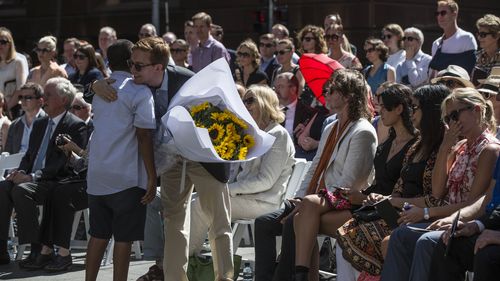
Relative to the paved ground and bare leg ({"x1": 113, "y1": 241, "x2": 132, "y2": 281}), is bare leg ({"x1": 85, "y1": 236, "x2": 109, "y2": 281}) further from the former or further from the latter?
the paved ground

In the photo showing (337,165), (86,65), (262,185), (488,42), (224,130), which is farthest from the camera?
(86,65)

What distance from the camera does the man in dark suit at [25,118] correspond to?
38.6 ft

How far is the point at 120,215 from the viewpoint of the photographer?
324 inches

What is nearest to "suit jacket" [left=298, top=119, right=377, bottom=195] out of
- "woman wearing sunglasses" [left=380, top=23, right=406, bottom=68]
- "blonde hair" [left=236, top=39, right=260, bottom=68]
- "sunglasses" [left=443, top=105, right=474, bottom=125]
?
"sunglasses" [left=443, top=105, right=474, bottom=125]

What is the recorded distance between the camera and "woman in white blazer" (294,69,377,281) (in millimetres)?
8219

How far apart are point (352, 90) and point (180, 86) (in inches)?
52.2

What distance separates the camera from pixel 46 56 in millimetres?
Result: 14664

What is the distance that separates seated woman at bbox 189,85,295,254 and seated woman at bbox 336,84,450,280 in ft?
4.92

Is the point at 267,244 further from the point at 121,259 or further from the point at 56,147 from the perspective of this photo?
the point at 56,147

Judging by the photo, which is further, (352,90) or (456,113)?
(352,90)

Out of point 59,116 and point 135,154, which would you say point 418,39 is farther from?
point 135,154

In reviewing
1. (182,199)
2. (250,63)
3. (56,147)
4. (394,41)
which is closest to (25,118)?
(56,147)

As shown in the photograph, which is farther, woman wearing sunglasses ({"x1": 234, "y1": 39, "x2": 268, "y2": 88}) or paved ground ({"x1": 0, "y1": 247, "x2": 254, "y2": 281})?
woman wearing sunglasses ({"x1": 234, "y1": 39, "x2": 268, "y2": 88})

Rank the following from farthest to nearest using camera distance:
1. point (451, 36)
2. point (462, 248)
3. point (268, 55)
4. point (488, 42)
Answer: point (268, 55) → point (451, 36) → point (488, 42) → point (462, 248)
